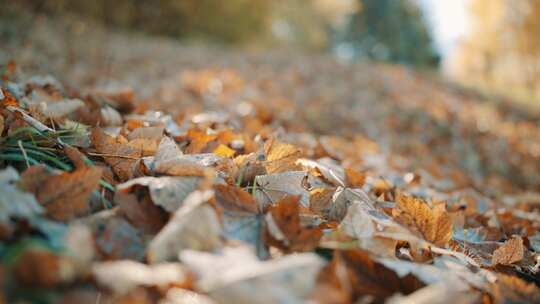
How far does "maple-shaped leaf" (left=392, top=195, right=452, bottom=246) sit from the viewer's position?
0.81 m

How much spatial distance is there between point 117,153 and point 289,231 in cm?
40

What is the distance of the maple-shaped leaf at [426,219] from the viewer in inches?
32.0

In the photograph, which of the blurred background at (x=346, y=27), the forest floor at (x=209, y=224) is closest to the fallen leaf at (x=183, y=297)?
the forest floor at (x=209, y=224)

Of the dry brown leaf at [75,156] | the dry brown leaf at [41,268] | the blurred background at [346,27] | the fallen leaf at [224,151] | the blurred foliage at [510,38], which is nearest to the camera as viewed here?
the dry brown leaf at [41,268]

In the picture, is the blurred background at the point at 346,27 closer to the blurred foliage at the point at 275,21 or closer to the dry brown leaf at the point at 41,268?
the blurred foliage at the point at 275,21

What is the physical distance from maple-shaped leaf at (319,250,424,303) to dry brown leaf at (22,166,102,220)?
1.23ft

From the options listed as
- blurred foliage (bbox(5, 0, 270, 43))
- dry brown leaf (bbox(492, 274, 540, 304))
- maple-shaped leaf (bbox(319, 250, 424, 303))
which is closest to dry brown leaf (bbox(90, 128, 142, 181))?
maple-shaped leaf (bbox(319, 250, 424, 303))

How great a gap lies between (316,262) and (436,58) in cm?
2231

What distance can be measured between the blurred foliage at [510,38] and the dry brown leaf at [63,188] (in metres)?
12.5

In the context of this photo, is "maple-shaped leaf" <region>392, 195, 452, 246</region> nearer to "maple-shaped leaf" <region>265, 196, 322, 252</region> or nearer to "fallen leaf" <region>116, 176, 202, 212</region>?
"maple-shaped leaf" <region>265, 196, 322, 252</region>

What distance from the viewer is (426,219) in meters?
0.82

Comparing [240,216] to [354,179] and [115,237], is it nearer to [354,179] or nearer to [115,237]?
[115,237]

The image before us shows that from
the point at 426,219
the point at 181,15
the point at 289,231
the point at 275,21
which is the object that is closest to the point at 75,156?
the point at 289,231

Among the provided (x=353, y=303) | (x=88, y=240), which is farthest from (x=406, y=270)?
(x=88, y=240)
